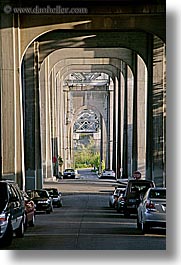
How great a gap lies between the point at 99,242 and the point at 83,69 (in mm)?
91494

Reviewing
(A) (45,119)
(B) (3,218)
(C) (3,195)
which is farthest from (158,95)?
(B) (3,218)

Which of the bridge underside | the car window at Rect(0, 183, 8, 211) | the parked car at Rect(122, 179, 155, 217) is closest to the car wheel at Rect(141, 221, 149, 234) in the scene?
the car window at Rect(0, 183, 8, 211)

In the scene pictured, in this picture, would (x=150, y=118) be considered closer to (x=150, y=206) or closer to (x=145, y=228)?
(x=145, y=228)

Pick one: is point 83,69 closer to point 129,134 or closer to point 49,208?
point 129,134

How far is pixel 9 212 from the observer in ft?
65.5

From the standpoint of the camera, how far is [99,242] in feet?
70.8

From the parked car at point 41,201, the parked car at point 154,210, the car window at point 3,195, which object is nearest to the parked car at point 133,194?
the parked car at point 41,201

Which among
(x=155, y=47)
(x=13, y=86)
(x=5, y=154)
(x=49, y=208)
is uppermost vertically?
(x=155, y=47)

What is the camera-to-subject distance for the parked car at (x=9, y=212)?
63.7 ft

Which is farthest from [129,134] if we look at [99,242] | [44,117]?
[99,242]

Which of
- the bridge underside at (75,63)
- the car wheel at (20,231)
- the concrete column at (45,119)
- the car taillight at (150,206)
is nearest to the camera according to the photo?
the car wheel at (20,231)

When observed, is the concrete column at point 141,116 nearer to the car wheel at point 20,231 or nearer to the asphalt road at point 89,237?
the asphalt road at point 89,237

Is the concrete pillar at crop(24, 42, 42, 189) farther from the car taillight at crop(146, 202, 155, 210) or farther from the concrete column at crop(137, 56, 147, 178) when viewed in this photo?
the car taillight at crop(146, 202, 155, 210)

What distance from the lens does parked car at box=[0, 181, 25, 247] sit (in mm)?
19406
